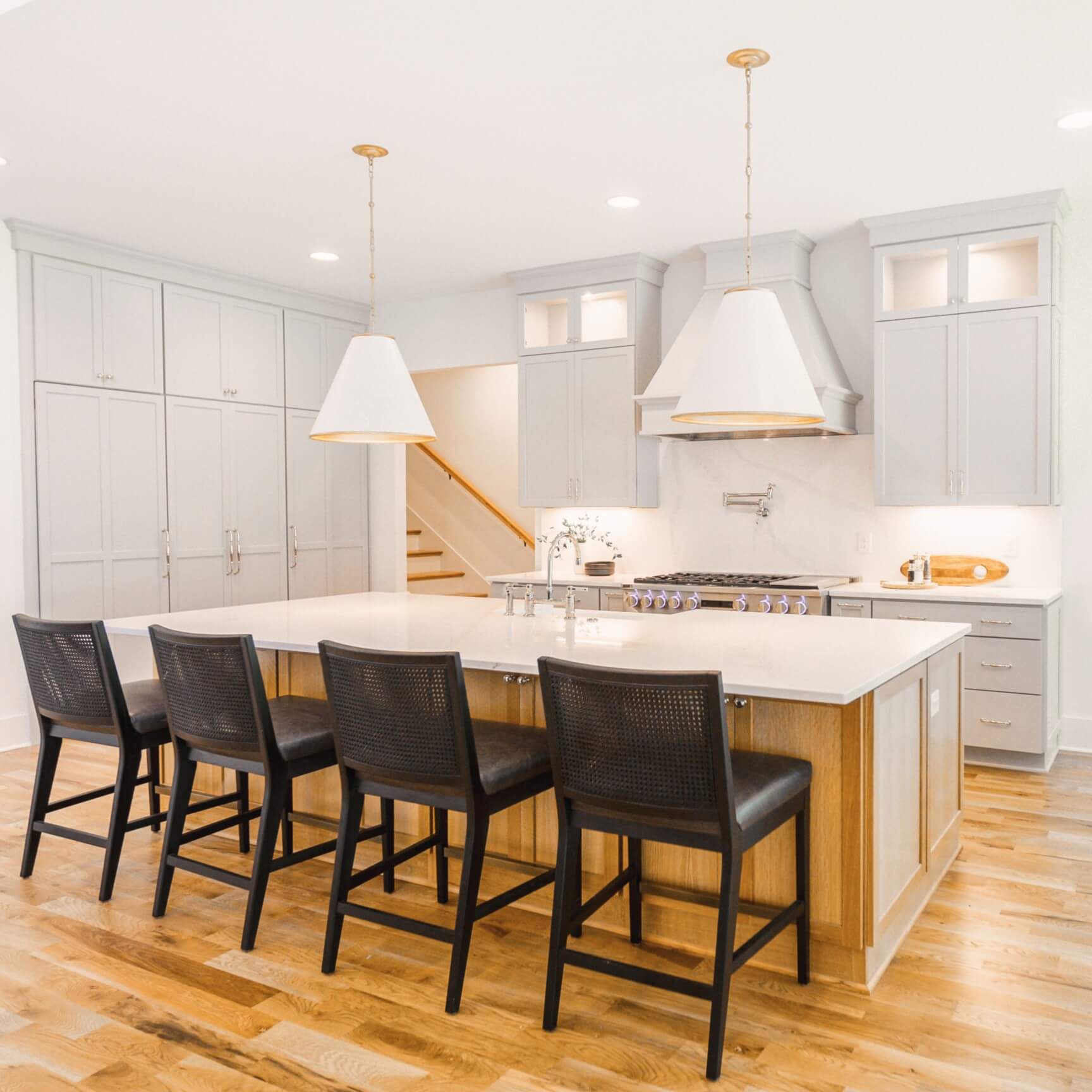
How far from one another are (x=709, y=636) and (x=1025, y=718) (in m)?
2.22

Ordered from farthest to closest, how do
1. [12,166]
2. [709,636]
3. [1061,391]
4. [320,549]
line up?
[320,549]
[1061,391]
[12,166]
[709,636]

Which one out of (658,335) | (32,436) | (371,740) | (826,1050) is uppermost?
(658,335)

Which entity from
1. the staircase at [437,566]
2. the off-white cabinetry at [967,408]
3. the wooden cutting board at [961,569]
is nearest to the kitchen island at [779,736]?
the off-white cabinetry at [967,408]

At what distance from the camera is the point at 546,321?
6371mm

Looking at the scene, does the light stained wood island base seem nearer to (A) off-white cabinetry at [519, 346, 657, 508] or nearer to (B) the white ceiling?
(B) the white ceiling

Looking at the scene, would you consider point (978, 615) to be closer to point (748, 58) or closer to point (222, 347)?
point (748, 58)

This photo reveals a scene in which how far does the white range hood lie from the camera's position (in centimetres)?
518

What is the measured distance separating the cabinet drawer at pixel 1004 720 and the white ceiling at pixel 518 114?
92.1 inches

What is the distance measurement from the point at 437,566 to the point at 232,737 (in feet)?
18.3

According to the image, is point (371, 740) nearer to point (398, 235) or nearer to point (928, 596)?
point (928, 596)

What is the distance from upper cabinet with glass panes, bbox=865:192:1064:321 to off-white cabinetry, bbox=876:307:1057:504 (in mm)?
102

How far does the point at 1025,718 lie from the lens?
4508 millimetres

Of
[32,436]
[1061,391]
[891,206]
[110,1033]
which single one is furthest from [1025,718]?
[32,436]

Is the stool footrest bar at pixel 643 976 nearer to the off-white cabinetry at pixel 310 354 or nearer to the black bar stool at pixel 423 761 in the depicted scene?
the black bar stool at pixel 423 761
